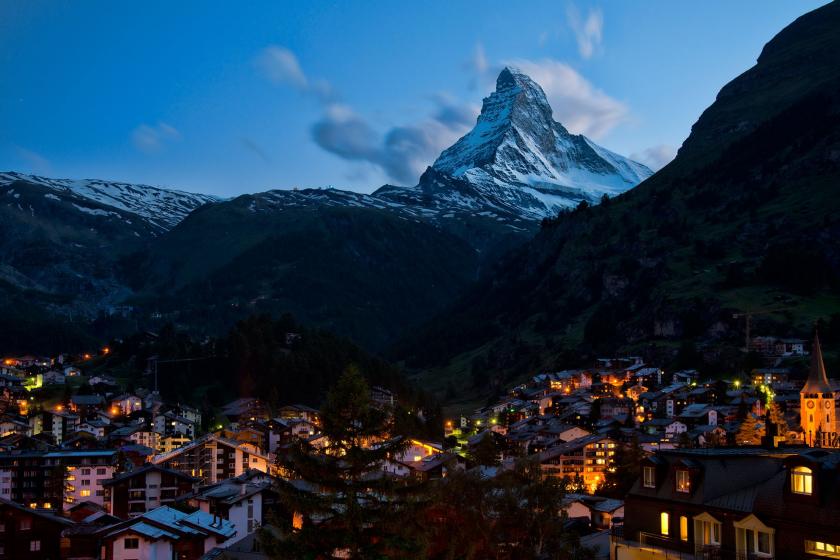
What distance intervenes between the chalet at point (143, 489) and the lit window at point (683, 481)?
5713cm

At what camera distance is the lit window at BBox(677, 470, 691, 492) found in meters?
28.6

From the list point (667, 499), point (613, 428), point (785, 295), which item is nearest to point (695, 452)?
point (667, 499)

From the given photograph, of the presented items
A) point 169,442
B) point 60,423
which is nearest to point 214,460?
point 169,442

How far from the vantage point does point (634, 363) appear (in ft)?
559

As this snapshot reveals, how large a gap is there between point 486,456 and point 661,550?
60.1 meters

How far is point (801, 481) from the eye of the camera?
24.7 m

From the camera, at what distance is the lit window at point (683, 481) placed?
1126 inches

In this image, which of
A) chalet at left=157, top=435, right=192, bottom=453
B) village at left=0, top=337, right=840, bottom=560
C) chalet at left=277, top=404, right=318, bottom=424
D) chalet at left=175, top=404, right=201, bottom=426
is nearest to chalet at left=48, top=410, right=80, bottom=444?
village at left=0, top=337, right=840, bottom=560

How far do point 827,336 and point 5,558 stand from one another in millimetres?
131519

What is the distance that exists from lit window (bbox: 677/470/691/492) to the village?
94 mm

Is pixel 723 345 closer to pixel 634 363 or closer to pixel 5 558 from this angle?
pixel 634 363

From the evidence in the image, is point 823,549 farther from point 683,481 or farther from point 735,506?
point 683,481

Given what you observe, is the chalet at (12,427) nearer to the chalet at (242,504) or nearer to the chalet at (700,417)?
the chalet at (242,504)

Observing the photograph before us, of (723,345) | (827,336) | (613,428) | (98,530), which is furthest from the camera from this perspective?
(723,345)
